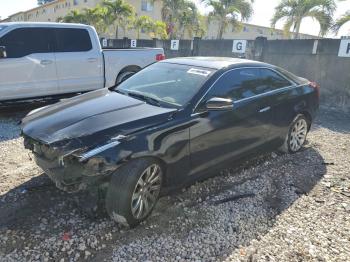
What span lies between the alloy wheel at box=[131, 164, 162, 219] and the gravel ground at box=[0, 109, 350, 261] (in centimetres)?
18

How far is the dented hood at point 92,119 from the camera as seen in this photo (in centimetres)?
315

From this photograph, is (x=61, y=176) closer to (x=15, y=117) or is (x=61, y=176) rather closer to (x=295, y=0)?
(x=15, y=117)

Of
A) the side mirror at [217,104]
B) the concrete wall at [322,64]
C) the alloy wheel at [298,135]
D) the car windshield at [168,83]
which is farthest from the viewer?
the concrete wall at [322,64]

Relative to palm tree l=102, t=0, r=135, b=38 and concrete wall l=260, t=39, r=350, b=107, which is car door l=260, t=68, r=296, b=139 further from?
palm tree l=102, t=0, r=135, b=38

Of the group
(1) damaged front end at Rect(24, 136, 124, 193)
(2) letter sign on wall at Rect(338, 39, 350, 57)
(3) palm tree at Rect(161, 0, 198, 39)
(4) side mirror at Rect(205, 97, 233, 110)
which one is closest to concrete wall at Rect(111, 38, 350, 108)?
(2) letter sign on wall at Rect(338, 39, 350, 57)

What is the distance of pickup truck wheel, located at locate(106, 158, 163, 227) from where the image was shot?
304 centimetres

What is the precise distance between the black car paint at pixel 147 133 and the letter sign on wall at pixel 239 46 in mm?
7461

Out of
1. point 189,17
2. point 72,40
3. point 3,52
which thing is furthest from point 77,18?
point 3,52

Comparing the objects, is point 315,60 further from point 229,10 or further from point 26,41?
point 229,10

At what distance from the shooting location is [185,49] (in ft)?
48.8

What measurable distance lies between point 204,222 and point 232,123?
125 centimetres

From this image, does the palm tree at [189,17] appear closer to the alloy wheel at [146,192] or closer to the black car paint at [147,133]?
the black car paint at [147,133]

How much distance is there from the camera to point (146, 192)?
3.28 meters

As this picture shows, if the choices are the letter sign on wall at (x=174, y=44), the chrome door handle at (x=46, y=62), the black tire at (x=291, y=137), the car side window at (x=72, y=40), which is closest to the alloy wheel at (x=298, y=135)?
the black tire at (x=291, y=137)
